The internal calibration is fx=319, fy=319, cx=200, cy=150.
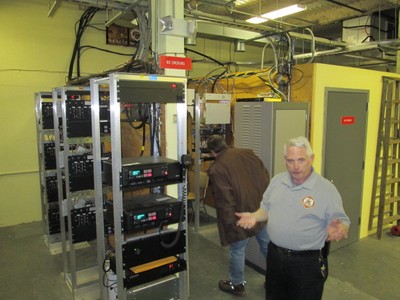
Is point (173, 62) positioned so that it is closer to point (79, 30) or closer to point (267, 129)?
point (267, 129)

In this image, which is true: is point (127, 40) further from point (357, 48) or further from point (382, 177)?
point (382, 177)

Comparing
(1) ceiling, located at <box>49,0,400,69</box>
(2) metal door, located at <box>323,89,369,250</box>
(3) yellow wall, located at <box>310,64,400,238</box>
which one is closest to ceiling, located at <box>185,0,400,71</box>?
(1) ceiling, located at <box>49,0,400,69</box>

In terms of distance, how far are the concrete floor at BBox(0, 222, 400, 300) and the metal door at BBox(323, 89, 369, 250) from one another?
1.24ft

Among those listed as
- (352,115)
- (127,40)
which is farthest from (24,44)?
(352,115)

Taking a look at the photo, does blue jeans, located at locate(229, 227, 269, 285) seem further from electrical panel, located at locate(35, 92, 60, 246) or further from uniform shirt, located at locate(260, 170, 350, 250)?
electrical panel, located at locate(35, 92, 60, 246)

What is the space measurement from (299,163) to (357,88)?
275cm

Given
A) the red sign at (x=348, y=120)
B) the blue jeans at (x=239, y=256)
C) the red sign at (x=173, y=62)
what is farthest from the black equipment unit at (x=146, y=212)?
the red sign at (x=348, y=120)

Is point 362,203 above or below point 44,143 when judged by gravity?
below

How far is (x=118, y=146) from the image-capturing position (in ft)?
6.74

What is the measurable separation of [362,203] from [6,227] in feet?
17.4

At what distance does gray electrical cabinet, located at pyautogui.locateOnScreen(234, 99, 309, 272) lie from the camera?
126 inches

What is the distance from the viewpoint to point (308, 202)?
1.85 m

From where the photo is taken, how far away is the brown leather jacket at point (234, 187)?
8.98 ft

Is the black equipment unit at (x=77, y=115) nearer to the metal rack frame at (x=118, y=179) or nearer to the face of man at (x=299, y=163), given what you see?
the metal rack frame at (x=118, y=179)
